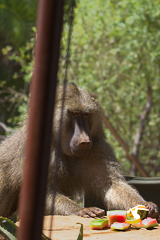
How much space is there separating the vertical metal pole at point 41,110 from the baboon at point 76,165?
1919 millimetres

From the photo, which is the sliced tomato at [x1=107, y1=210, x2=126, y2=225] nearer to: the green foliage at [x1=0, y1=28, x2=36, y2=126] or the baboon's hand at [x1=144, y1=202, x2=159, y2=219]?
the baboon's hand at [x1=144, y1=202, x2=159, y2=219]

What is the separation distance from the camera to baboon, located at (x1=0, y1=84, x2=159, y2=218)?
2519 millimetres

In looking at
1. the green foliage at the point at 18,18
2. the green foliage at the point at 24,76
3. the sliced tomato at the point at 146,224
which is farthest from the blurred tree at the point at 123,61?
the sliced tomato at the point at 146,224

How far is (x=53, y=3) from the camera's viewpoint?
21.4 inches

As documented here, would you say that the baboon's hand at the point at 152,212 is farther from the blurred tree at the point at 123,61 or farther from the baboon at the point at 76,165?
the blurred tree at the point at 123,61

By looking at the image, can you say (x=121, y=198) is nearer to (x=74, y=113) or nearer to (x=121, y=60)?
(x=74, y=113)

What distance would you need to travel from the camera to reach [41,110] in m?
0.55

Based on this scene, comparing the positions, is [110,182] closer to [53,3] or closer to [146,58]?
[53,3]

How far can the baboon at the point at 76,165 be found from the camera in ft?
8.26

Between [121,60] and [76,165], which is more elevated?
→ [121,60]

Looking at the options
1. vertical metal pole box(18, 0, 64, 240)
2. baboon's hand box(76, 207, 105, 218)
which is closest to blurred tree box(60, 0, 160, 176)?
baboon's hand box(76, 207, 105, 218)

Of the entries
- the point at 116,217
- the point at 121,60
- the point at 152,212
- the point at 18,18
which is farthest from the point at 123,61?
the point at 116,217

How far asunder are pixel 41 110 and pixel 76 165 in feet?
7.40

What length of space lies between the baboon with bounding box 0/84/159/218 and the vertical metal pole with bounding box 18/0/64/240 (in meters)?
1.92
